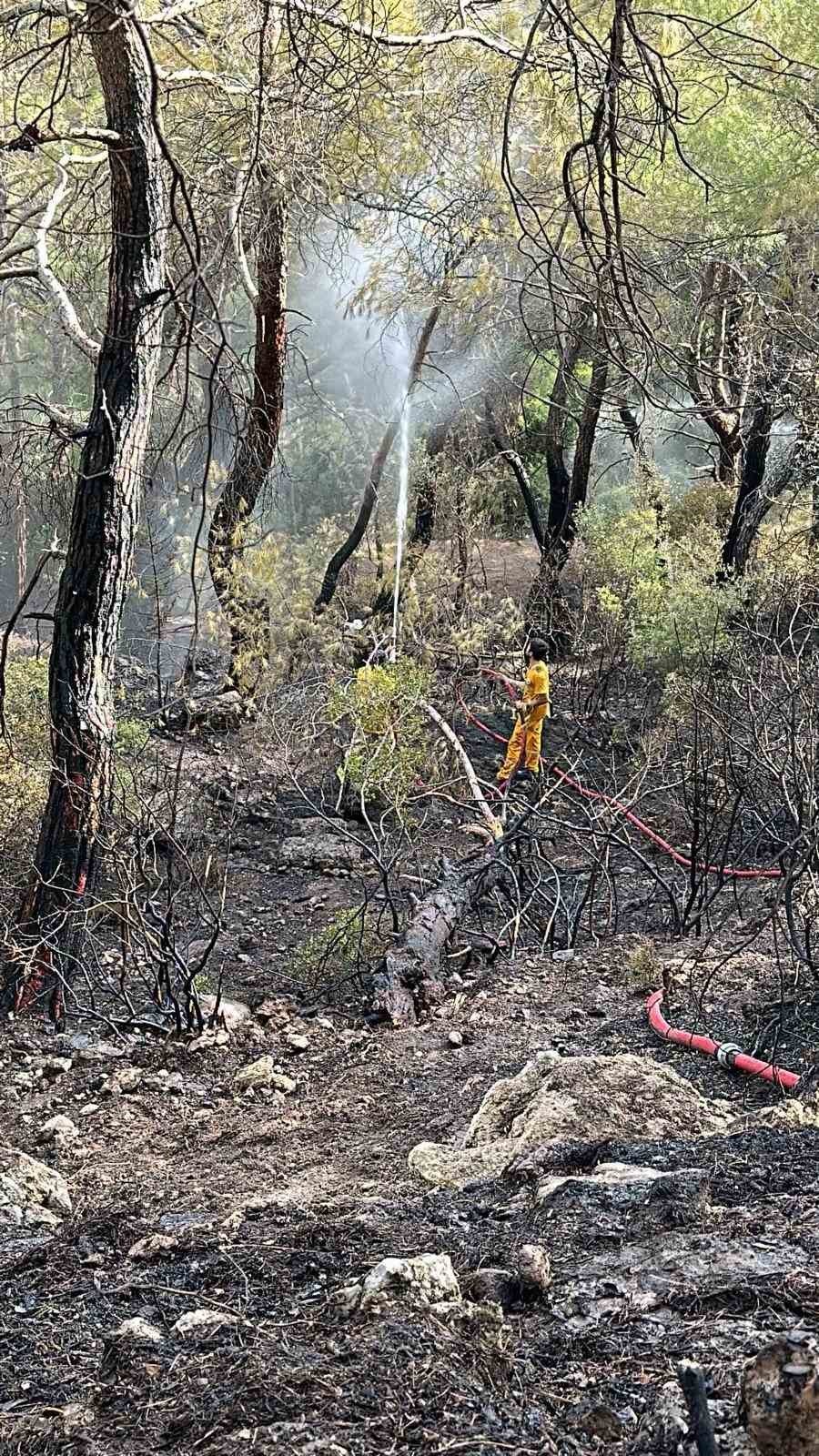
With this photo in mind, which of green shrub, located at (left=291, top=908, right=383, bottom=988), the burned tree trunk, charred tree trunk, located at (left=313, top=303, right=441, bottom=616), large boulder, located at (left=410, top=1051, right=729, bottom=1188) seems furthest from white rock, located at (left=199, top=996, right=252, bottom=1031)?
the burned tree trunk

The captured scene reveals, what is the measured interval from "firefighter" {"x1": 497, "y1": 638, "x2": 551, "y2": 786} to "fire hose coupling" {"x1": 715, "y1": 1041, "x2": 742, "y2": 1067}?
6.11m

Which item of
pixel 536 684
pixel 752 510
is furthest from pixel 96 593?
pixel 752 510

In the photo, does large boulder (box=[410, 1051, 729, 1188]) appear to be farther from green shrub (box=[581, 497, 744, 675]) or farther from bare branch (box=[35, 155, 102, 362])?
green shrub (box=[581, 497, 744, 675])

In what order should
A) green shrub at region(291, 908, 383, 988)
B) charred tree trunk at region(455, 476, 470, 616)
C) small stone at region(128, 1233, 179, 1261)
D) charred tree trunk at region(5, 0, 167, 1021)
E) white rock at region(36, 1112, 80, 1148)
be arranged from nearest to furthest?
small stone at region(128, 1233, 179, 1261) < white rock at region(36, 1112, 80, 1148) < charred tree trunk at region(5, 0, 167, 1021) < green shrub at region(291, 908, 383, 988) < charred tree trunk at region(455, 476, 470, 616)

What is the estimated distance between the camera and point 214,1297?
94.2 inches

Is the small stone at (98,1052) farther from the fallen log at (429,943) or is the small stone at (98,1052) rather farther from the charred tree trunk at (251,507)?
the charred tree trunk at (251,507)

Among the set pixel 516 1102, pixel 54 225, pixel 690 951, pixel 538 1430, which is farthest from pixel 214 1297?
pixel 54 225

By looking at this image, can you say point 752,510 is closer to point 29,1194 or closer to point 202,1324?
point 29,1194

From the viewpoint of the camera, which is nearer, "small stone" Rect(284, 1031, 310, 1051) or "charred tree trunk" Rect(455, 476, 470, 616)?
"small stone" Rect(284, 1031, 310, 1051)

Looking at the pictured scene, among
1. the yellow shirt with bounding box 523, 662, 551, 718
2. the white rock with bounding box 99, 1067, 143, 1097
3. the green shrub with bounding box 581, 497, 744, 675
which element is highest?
the green shrub with bounding box 581, 497, 744, 675

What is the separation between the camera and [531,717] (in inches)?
436

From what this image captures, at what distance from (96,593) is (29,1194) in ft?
11.3

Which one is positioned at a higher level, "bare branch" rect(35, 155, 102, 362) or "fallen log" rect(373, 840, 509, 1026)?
"bare branch" rect(35, 155, 102, 362)

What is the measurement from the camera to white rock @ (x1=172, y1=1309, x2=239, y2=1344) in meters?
2.15
